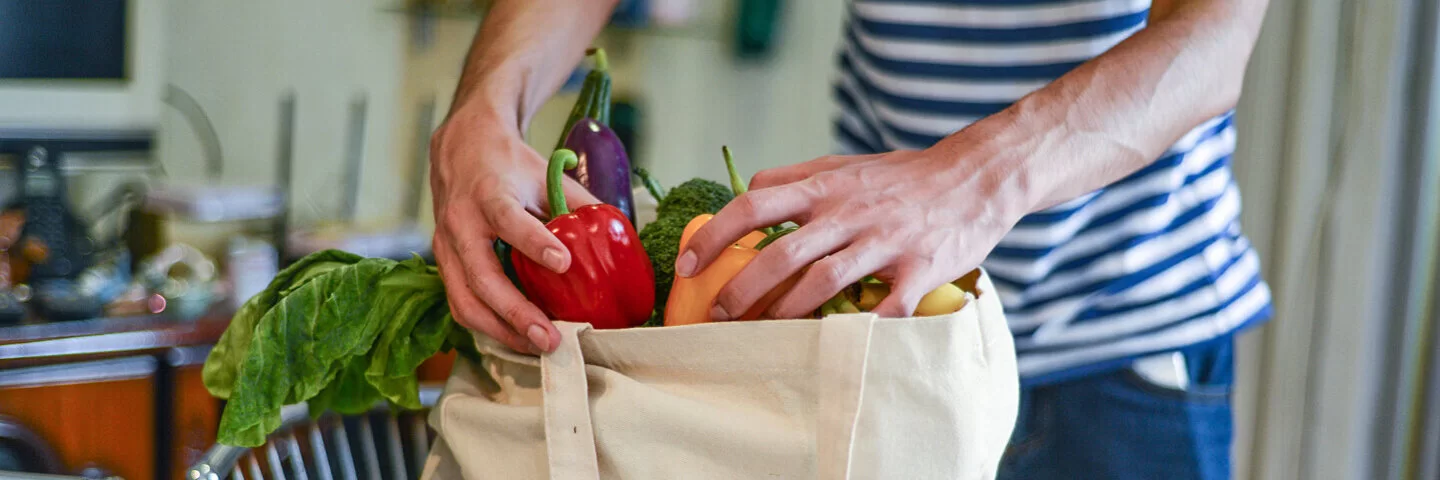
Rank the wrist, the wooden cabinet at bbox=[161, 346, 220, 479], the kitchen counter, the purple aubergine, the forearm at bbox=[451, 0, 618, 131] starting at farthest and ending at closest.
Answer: the wooden cabinet at bbox=[161, 346, 220, 479], the kitchen counter, the forearm at bbox=[451, 0, 618, 131], the purple aubergine, the wrist

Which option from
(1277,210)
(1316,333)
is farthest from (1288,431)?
(1277,210)

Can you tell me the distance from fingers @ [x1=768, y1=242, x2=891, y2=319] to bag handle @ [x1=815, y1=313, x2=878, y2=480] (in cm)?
4

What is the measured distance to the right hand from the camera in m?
0.53

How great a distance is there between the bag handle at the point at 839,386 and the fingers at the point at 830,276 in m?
0.04

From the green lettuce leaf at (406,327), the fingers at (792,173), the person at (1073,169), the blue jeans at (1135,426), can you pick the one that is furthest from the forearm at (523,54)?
the blue jeans at (1135,426)

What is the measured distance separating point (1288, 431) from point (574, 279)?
4.36 feet

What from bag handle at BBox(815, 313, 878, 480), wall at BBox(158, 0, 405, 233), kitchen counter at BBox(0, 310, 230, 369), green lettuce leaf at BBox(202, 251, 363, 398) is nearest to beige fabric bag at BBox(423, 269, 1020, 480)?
bag handle at BBox(815, 313, 878, 480)

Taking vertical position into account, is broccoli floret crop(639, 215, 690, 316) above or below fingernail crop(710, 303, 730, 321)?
below

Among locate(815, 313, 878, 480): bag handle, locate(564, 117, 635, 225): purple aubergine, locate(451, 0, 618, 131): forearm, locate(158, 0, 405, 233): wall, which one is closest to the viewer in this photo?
locate(815, 313, 878, 480): bag handle

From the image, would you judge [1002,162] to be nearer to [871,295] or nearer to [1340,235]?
[871,295]

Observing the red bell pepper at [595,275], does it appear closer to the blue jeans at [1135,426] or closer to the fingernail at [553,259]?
the fingernail at [553,259]

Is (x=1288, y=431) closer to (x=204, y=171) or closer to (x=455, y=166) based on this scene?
(x=455, y=166)

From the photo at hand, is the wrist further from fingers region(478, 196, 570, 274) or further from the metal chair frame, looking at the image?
the metal chair frame

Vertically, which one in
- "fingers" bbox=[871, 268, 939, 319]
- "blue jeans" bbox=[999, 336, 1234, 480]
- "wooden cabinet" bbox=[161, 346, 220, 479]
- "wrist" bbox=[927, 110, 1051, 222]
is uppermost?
"wrist" bbox=[927, 110, 1051, 222]
